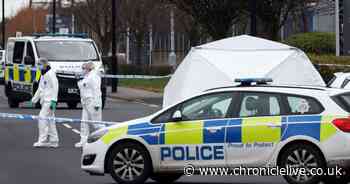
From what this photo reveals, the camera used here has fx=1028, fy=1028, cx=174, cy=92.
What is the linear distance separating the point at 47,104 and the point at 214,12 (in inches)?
787

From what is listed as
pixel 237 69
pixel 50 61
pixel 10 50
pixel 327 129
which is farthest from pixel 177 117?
pixel 10 50

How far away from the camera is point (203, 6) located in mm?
38906

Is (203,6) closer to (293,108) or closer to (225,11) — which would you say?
(225,11)

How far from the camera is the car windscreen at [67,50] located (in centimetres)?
3061

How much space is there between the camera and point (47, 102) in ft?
64.7

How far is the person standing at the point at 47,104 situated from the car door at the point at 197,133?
21.8 ft

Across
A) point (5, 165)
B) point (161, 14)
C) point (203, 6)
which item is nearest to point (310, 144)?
point (5, 165)

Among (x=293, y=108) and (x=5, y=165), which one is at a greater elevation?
(x=293, y=108)

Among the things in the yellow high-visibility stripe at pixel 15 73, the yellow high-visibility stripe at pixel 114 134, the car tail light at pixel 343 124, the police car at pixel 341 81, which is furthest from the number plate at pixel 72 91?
the car tail light at pixel 343 124

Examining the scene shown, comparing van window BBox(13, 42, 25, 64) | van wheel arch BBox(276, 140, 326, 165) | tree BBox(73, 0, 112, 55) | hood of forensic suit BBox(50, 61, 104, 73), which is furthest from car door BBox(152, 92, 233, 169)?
tree BBox(73, 0, 112, 55)

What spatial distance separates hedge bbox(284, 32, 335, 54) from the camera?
37.5 meters

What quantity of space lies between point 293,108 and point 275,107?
241 millimetres

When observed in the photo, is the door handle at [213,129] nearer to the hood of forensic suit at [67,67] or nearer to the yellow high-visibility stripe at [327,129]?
the yellow high-visibility stripe at [327,129]

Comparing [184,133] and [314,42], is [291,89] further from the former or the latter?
[314,42]
